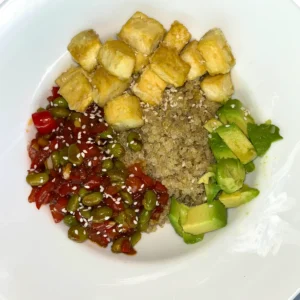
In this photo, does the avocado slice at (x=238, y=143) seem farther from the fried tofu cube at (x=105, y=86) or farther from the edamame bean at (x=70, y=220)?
the edamame bean at (x=70, y=220)

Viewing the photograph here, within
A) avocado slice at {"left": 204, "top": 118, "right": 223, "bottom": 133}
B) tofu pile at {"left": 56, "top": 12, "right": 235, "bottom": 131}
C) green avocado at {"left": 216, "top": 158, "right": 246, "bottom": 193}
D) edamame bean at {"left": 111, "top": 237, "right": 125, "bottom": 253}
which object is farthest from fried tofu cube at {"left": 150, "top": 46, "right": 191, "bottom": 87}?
edamame bean at {"left": 111, "top": 237, "right": 125, "bottom": 253}

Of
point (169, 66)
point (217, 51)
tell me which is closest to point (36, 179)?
point (169, 66)

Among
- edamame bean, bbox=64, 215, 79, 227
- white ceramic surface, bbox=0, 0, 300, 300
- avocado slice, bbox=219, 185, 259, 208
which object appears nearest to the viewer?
white ceramic surface, bbox=0, 0, 300, 300

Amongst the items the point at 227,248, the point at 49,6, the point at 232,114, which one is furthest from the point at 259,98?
the point at 49,6

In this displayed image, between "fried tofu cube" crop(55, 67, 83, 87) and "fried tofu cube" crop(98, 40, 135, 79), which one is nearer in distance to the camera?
"fried tofu cube" crop(98, 40, 135, 79)

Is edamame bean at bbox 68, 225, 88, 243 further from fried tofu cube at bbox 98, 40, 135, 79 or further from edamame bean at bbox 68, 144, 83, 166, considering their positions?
fried tofu cube at bbox 98, 40, 135, 79

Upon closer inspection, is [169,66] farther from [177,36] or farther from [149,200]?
[149,200]

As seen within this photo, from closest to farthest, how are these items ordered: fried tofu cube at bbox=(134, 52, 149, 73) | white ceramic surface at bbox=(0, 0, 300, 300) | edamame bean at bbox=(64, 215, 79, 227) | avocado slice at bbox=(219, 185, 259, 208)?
white ceramic surface at bbox=(0, 0, 300, 300) < avocado slice at bbox=(219, 185, 259, 208) < fried tofu cube at bbox=(134, 52, 149, 73) < edamame bean at bbox=(64, 215, 79, 227)
